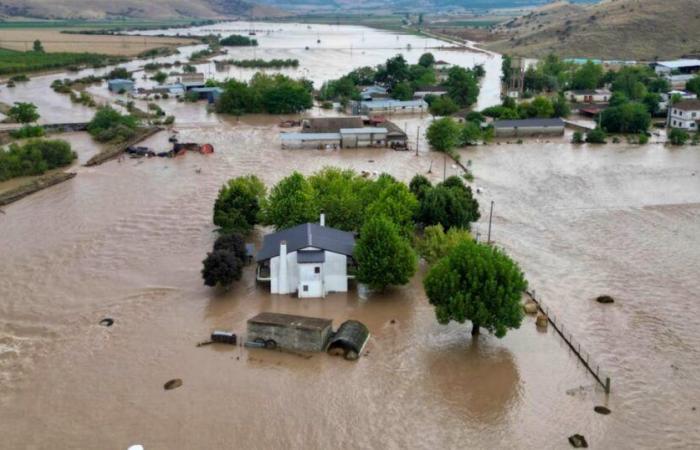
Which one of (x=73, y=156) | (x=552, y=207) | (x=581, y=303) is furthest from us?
(x=73, y=156)

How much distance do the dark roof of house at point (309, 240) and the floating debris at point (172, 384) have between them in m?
4.48

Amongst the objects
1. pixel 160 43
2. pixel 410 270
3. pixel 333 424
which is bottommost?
pixel 333 424

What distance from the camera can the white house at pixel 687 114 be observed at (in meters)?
39.7

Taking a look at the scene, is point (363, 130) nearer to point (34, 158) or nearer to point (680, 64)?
point (34, 158)

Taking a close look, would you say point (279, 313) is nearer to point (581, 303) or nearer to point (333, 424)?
point (333, 424)

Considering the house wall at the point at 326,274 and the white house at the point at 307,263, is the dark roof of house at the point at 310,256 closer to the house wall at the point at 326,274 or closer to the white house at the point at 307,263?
the white house at the point at 307,263

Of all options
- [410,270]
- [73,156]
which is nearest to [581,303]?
[410,270]

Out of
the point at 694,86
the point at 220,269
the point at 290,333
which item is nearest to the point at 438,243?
the point at 290,333

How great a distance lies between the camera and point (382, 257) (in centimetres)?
1702

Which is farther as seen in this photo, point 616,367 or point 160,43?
point 160,43

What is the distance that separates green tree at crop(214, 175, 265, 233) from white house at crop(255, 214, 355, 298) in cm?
338

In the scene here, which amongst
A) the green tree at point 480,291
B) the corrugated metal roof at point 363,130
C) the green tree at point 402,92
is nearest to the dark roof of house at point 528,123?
the corrugated metal roof at point 363,130

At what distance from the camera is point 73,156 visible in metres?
32.7

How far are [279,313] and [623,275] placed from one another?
9.85m
